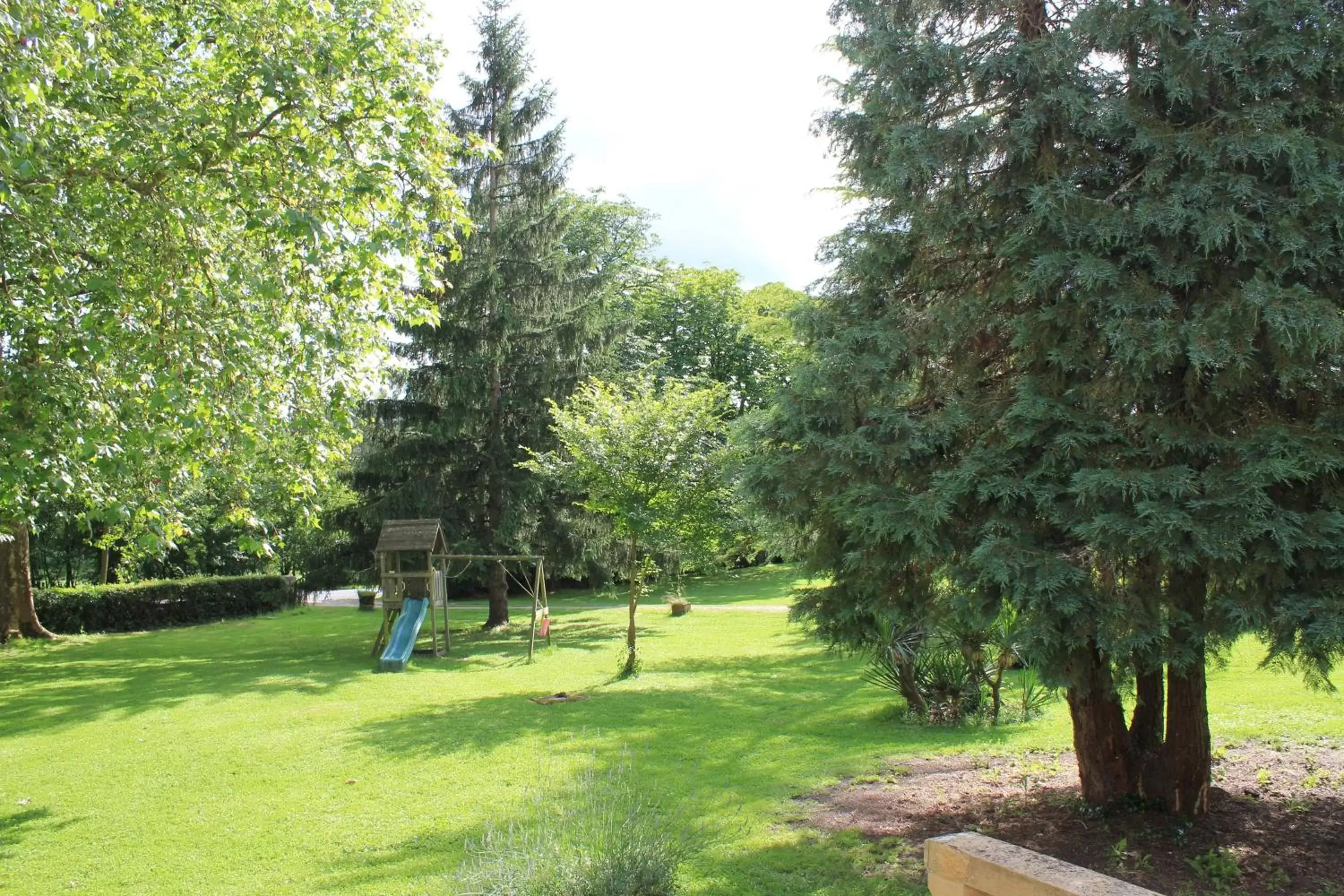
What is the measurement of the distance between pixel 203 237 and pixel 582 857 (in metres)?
5.81

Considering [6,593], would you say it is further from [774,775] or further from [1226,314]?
[1226,314]

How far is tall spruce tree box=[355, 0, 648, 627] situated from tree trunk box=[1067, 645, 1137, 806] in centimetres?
1623

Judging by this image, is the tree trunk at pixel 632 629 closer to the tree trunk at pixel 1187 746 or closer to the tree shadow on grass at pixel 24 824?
the tree shadow on grass at pixel 24 824

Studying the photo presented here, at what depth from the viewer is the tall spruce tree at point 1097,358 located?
448 centimetres

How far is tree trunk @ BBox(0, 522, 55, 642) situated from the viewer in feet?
66.9

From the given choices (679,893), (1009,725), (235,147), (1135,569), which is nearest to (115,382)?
(235,147)

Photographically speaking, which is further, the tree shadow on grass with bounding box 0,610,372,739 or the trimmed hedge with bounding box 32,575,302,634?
the trimmed hedge with bounding box 32,575,302,634

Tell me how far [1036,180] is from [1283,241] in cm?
138

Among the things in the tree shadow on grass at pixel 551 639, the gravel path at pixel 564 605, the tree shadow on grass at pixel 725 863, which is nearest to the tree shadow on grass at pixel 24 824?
the tree shadow on grass at pixel 725 863

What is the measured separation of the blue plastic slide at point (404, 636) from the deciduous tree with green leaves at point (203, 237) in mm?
8030

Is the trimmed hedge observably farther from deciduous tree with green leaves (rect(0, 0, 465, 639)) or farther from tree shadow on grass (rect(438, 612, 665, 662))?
deciduous tree with green leaves (rect(0, 0, 465, 639))

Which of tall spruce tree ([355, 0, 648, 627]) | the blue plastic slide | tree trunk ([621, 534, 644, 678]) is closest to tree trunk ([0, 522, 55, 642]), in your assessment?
tall spruce tree ([355, 0, 648, 627])

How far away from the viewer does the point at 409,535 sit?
17.4 meters

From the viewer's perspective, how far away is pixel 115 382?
701 centimetres
